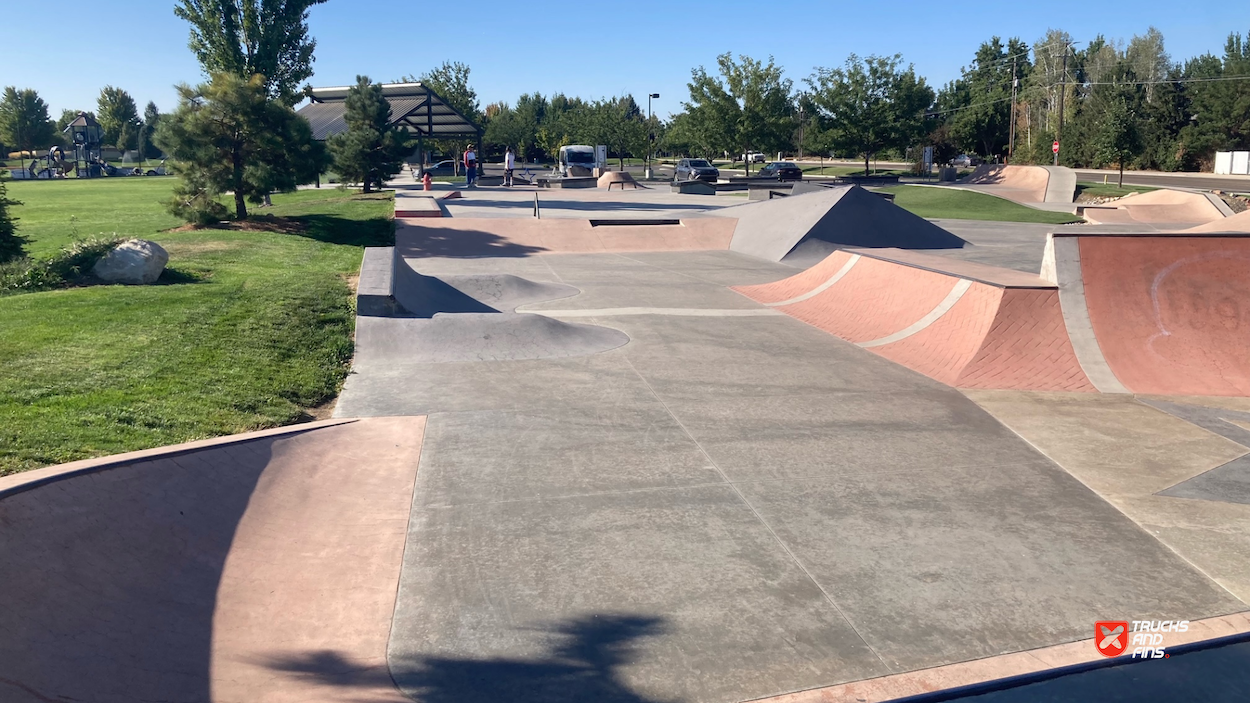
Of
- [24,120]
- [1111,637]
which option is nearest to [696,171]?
[1111,637]

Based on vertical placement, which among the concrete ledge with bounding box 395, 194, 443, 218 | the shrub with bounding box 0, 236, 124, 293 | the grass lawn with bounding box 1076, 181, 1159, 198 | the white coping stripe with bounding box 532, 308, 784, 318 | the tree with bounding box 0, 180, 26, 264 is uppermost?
the grass lawn with bounding box 1076, 181, 1159, 198

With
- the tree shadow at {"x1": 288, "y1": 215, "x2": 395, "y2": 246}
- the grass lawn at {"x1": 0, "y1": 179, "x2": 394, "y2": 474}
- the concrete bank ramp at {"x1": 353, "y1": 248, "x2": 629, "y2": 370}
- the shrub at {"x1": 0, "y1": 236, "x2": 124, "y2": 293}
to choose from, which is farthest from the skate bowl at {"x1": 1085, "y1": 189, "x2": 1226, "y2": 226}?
the shrub at {"x1": 0, "y1": 236, "x2": 124, "y2": 293}

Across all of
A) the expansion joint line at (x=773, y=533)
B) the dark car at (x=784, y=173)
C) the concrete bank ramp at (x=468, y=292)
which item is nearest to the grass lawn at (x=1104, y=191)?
the dark car at (x=784, y=173)

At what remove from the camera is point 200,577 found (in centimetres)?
437

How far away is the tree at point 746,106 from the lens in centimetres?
4950

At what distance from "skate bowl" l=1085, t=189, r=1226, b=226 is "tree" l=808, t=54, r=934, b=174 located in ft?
75.7

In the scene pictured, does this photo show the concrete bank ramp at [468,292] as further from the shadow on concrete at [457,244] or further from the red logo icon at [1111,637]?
the red logo icon at [1111,637]

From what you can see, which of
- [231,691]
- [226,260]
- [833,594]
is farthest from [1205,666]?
[226,260]

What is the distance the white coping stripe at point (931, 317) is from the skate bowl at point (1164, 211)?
73.4 feet

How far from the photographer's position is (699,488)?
5.87m

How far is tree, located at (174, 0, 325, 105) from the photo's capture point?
119ft

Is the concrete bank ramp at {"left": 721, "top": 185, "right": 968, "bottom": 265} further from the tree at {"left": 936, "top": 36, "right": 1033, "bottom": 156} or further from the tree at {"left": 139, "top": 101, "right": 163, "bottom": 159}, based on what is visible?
the tree at {"left": 139, "top": 101, "right": 163, "bottom": 159}

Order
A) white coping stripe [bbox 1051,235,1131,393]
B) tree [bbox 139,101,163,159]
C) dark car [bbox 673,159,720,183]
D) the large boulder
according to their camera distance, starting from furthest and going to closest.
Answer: tree [bbox 139,101,163,159] → dark car [bbox 673,159,720,183] → the large boulder → white coping stripe [bbox 1051,235,1131,393]

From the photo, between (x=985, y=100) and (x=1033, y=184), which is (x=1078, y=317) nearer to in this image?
(x=1033, y=184)
